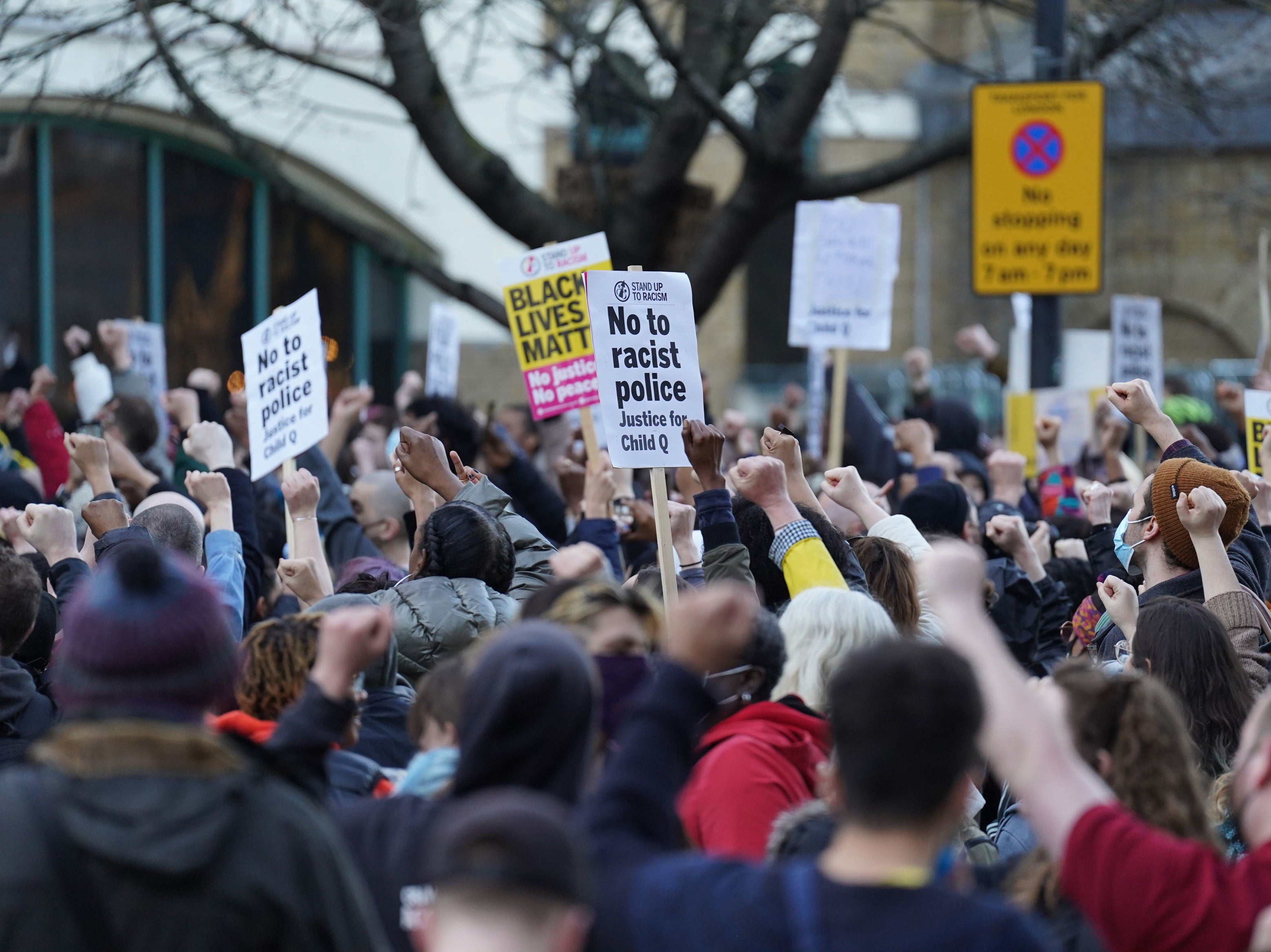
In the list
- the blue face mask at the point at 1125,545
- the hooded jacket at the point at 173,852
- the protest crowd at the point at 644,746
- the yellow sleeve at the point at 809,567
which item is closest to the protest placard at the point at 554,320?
the protest crowd at the point at 644,746

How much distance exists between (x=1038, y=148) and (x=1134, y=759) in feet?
24.4

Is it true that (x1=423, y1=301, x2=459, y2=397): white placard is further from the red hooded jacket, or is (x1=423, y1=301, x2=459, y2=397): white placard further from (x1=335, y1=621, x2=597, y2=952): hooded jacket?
(x1=335, y1=621, x2=597, y2=952): hooded jacket

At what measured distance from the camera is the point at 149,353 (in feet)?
34.9

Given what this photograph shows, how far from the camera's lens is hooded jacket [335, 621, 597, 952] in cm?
249

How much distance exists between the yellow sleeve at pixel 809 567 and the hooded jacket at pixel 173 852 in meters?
1.99

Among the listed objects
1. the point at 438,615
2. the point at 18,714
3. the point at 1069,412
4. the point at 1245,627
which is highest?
the point at 1069,412

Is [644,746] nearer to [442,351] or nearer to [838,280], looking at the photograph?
[838,280]

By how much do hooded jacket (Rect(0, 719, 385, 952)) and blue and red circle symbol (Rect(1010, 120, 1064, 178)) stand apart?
8.30 metres

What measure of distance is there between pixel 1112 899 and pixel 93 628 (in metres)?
1.57

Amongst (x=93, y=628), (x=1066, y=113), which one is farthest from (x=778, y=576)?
(x=1066, y=113)

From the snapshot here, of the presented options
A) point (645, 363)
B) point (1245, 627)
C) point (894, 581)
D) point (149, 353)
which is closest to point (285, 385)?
point (645, 363)

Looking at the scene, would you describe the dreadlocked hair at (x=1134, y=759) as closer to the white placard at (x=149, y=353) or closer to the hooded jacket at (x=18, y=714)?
the hooded jacket at (x=18, y=714)

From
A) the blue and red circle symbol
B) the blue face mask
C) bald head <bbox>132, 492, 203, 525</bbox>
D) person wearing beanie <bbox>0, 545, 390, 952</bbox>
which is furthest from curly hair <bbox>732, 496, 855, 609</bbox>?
the blue and red circle symbol

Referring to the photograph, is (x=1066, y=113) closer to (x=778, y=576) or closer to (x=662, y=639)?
(x=778, y=576)
